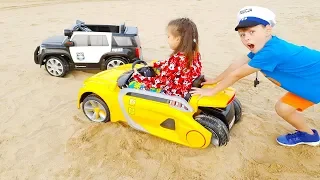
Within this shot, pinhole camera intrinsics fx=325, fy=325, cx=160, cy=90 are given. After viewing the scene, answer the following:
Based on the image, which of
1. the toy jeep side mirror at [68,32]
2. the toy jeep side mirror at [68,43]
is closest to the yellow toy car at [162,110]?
the toy jeep side mirror at [68,43]

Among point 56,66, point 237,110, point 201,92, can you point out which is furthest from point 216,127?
point 56,66

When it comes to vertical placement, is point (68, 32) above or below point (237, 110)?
above

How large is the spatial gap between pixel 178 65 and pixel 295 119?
3.68 feet

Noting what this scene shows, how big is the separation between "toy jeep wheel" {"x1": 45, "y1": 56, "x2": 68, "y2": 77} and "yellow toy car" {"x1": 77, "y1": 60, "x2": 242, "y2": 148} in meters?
1.20

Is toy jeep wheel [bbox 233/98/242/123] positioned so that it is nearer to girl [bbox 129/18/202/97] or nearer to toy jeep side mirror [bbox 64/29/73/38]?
girl [bbox 129/18/202/97]

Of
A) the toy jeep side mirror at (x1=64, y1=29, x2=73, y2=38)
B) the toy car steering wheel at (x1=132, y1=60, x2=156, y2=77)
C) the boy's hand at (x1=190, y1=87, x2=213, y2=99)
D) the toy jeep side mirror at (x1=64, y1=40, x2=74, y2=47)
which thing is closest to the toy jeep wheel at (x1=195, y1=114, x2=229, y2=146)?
the boy's hand at (x1=190, y1=87, x2=213, y2=99)

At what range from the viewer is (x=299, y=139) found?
2896 millimetres

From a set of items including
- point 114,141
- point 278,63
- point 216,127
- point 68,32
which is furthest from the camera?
point 68,32

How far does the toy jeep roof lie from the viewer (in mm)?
4297

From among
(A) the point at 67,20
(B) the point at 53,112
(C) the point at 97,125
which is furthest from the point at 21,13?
(C) the point at 97,125

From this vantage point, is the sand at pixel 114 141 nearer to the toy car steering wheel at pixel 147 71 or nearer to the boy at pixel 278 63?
the boy at pixel 278 63

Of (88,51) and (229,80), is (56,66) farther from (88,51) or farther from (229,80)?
(229,80)

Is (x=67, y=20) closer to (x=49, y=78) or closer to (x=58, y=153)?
(x=49, y=78)

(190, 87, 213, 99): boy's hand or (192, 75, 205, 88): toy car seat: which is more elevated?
(192, 75, 205, 88): toy car seat
